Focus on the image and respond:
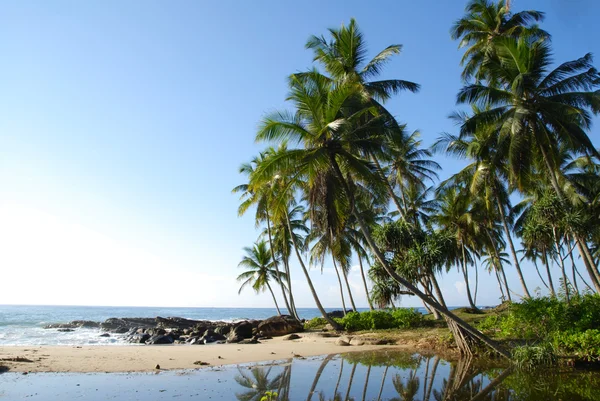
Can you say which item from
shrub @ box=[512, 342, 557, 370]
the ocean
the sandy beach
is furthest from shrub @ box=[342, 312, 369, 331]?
the ocean

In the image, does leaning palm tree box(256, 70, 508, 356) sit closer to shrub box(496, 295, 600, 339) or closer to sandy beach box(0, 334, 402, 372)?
shrub box(496, 295, 600, 339)

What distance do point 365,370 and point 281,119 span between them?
26.1 feet

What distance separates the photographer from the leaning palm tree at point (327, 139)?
12.0m

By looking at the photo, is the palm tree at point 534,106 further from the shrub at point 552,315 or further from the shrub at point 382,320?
the shrub at point 382,320

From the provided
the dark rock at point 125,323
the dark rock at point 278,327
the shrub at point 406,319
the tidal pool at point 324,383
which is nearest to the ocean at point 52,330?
the dark rock at point 125,323

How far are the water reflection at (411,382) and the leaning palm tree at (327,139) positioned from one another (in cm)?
216

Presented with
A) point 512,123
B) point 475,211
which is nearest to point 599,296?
point 512,123

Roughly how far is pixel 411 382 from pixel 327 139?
285 inches

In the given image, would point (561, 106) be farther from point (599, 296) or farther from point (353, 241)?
point (353, 241)

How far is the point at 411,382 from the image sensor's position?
8.95 metres

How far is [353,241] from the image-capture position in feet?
93.9

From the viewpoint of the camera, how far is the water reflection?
7648mm

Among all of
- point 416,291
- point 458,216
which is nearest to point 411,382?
point 416,291

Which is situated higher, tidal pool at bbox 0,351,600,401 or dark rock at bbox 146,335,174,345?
tidal pool at bbox 0,351,600,401
